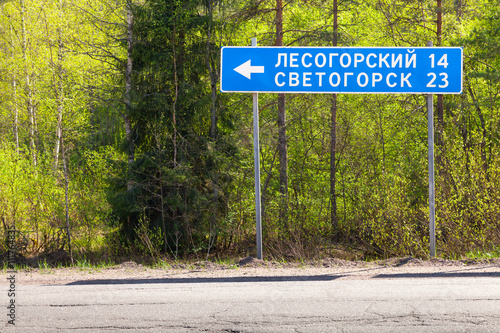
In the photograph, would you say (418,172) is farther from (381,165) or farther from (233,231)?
(233,231)

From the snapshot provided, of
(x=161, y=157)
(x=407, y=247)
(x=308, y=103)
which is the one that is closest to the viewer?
(x=407, y=247)

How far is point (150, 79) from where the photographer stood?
530 inches

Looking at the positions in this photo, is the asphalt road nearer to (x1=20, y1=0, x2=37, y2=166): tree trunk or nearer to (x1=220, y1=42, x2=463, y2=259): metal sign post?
(x1=220, y1=42, x2=463, y2=259): metal sign post

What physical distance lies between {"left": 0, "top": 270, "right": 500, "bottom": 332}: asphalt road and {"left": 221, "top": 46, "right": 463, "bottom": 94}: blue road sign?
131 inches

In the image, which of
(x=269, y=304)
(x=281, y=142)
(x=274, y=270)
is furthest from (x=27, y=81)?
(x=269, y=304)

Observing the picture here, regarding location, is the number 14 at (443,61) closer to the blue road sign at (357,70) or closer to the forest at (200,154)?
the blue road sign at (357,70)

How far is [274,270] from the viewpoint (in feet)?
23.1

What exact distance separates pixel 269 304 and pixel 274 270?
1.87 metres

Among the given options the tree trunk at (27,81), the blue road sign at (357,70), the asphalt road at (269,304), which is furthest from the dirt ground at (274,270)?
the tree trunk at (27,81)

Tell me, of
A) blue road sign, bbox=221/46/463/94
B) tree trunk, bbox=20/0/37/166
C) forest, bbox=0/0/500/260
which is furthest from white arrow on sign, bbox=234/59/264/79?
tree trunk, bbox=20/0/37/166

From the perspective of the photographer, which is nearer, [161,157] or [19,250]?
[19,250]

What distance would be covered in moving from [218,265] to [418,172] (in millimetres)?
8103

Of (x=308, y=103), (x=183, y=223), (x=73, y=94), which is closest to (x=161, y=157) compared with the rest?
(x=183, y=223)

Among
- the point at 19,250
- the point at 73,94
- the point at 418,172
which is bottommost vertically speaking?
the point at 19,250
